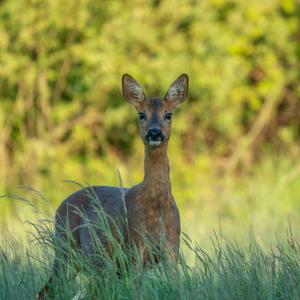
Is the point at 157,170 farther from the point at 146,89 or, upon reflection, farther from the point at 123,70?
the point at 146,89

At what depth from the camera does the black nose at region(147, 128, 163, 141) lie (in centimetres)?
688

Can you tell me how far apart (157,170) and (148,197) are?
0.70 feet

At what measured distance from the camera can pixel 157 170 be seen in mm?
6961

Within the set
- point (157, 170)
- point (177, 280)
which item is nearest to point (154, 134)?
point (157, 170)

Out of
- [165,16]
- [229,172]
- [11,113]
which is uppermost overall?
[165,16]

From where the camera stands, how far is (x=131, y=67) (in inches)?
647

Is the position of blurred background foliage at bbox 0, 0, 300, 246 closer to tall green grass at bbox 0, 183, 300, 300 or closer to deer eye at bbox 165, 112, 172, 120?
deer eye at bbox 165, 112, 172, 120

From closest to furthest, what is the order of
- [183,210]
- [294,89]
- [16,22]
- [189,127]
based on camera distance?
[183,210] → [16,22] → [189,127] → [294,89]

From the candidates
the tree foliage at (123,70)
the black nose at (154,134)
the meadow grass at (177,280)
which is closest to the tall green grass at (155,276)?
the meadow grass at (177,280)

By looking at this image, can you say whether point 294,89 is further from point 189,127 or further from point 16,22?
point 16,22

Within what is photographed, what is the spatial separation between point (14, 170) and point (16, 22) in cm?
258

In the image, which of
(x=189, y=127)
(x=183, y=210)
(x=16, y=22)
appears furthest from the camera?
(x=189, y=127)

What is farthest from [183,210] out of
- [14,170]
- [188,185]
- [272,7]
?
[272,7]

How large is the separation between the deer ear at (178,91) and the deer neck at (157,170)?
500 mm
